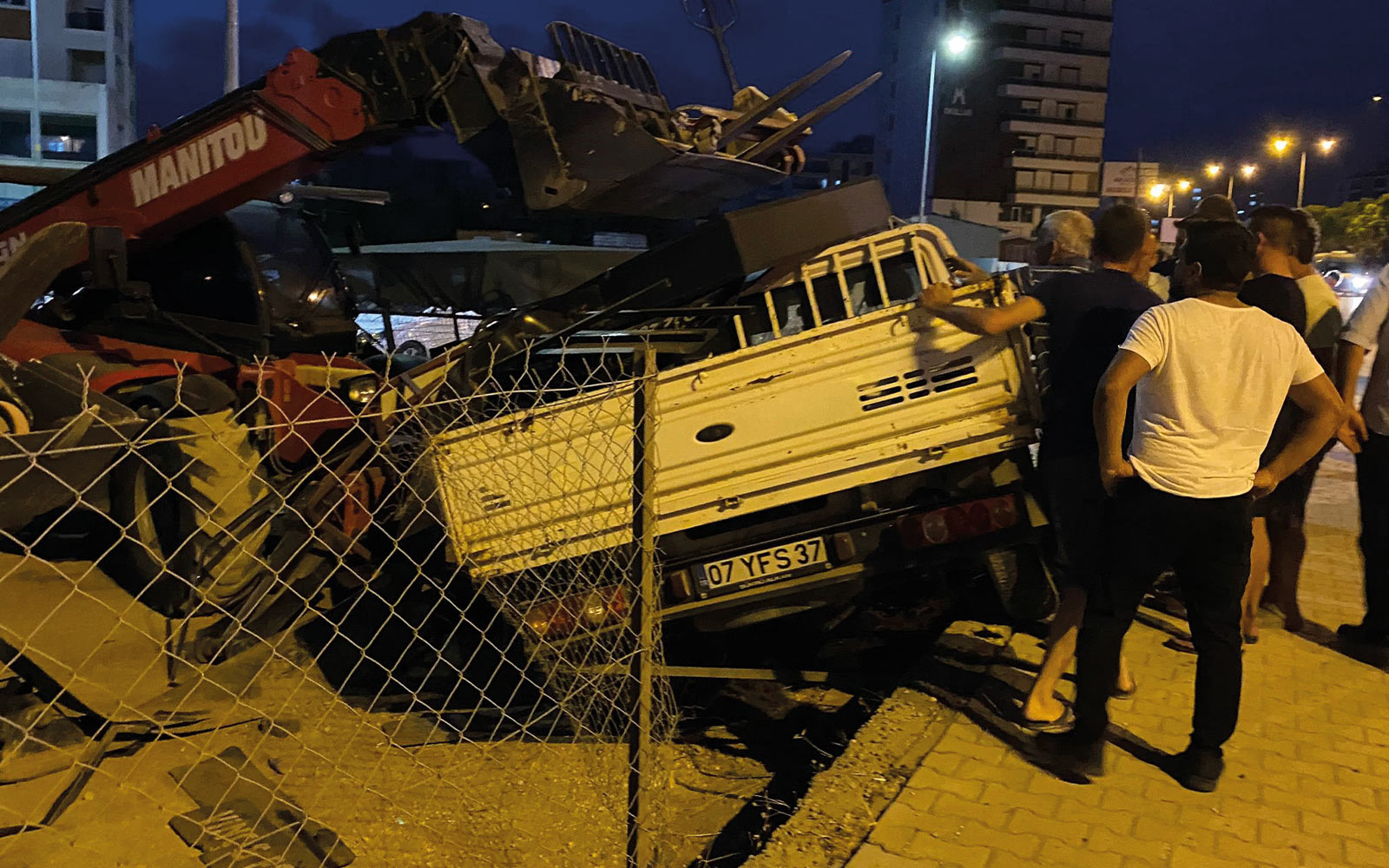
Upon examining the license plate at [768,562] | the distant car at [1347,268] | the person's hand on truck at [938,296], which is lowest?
the license plate at [768,562]

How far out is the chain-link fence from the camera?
3.43 metres

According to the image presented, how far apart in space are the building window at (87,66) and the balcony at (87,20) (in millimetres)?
1029

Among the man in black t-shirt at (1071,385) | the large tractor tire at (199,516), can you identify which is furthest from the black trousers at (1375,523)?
the large tractor tire at (199,516)

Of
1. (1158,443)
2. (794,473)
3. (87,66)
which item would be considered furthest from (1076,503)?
(87,66)

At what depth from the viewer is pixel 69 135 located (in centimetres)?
3869

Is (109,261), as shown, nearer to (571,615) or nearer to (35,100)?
(571,615)

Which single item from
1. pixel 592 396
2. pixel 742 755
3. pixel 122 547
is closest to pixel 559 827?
pixel 742 755

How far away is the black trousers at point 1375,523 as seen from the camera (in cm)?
436

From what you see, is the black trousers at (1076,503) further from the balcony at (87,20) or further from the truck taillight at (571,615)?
the balcony at (87,20)

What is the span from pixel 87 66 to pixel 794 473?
47198mm

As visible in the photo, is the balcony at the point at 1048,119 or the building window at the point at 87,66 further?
the balcony at the point at 1048,119

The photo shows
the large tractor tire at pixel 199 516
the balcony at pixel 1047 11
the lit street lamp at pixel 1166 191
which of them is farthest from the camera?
the balcony at pixel 1047 11

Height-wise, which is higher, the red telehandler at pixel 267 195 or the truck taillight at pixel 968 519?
the red telehandler at pixel 267 195

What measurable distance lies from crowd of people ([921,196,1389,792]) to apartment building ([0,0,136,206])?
4014cm
